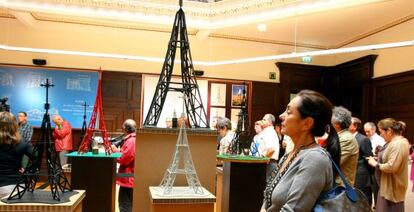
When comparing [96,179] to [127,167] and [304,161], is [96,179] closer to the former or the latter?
[127,167]

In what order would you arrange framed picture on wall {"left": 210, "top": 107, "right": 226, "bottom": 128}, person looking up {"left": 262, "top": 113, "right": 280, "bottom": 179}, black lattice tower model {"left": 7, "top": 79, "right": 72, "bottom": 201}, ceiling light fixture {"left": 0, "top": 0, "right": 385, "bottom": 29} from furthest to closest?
framed picture on wall {"left": 210, "top": 107, "right": 226, "bottom": 128} < ceiling light fixture {"left": 0, "top": 0, "right": 385, "bottom": 29} < person looking up {"left": 262, "top": 113, "right": 280, "bottom": 179} < black lattice tower model {"left": 7, "top": 79, "right": 72, "bottom": 201}

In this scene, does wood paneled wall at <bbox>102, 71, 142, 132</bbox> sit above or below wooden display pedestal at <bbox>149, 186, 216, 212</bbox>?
above

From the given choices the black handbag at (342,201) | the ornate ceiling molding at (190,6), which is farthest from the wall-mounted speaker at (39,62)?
the black handbag at (342,201)

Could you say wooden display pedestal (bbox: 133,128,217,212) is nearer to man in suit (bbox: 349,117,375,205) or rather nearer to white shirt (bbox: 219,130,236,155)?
white shirt (bbox: 219,130,236,155)

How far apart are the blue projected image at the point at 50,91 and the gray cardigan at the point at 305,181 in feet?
24.2

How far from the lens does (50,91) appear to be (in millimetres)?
8141

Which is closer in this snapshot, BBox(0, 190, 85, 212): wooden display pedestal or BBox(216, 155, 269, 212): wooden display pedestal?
BBox(0, 190, 85, 212): wooden display pedestal

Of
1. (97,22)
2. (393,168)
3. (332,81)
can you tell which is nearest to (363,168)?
(393,168)

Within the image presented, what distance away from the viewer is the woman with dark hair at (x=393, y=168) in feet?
12.8

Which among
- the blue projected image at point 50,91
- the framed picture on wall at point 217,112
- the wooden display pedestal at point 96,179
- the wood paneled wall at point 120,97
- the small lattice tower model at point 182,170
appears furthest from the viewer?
the framed picture on wall at point 217,112

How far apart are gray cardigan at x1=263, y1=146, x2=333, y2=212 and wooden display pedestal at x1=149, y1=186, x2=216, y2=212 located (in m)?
1.08

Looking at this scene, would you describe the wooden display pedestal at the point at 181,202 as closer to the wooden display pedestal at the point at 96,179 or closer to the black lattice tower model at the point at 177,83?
the black lattice tower model at the point at 177,83

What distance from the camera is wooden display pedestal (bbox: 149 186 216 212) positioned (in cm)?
237

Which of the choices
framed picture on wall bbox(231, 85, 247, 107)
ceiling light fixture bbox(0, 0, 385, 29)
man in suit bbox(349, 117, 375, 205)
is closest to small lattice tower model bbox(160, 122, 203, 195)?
man in suit bbox(349, 117, 375, 205)
